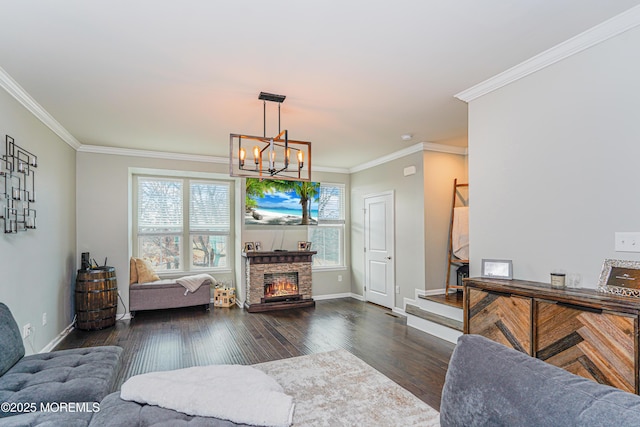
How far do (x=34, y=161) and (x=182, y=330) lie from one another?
261 cm

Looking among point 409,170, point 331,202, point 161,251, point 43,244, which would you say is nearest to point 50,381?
point 43,244

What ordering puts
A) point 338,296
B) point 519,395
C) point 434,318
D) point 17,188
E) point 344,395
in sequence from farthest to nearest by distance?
point 338,296 < point 434,318 < point 17,188 < point 344,395 < point 519,395

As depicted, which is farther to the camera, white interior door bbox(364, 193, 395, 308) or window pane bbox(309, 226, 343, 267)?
window pane bbox(309, 226, 343, 267)

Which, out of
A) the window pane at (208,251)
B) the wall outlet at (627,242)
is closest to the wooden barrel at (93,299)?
the window pane at (208,251)

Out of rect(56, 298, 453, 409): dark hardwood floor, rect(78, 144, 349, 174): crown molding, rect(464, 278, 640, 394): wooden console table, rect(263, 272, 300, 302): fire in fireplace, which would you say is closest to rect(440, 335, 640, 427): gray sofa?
rect(464, 278, 640, 394): wooden console table

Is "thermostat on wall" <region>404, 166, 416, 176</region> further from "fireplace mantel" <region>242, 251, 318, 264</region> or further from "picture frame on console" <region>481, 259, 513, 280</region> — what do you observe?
"picture frame on console" <region>481, 259, 513, 280</region>

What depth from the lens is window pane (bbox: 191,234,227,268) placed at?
6.33 meters

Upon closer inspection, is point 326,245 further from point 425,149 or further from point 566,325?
point 566,325

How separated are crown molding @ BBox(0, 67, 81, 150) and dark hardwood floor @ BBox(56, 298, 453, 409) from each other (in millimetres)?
2552

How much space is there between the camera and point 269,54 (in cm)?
253

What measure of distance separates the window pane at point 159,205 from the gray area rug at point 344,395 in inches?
149

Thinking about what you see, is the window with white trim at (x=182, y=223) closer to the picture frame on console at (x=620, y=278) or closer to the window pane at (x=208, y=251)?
the window pane at (x=208, y=251)

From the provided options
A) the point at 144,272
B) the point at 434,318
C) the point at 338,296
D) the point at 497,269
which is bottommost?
the point at 338,296

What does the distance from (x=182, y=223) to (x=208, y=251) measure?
0.70 metres
